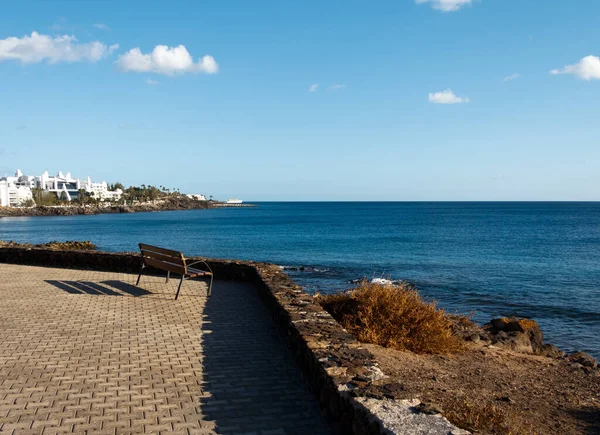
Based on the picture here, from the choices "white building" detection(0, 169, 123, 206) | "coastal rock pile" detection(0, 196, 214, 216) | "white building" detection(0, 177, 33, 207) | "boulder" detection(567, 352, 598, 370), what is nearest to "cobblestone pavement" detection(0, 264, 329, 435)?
"boulder" detection(567, 352, 598, 370)

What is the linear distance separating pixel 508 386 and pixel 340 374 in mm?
3762

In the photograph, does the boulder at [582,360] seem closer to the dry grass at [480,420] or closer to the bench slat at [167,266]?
the dry grass at [480,420]

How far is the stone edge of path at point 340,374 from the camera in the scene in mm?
3494

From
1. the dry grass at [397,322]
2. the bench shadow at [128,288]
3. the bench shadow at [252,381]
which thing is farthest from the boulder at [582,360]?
A: the bench shadow at [128,288]

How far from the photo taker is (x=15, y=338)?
6.71m

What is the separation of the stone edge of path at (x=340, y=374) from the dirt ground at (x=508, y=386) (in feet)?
1.09

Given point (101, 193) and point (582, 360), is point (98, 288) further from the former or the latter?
point (101, 193)

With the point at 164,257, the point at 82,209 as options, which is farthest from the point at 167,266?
the point at 82,209

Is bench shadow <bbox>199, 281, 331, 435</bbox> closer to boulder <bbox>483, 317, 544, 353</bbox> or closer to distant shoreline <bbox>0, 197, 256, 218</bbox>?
boulder <bbox>483, 317, 544, 353</bbox>

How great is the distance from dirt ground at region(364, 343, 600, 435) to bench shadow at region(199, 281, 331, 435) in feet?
3.22

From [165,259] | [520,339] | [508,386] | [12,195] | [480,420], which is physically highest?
[12,195]

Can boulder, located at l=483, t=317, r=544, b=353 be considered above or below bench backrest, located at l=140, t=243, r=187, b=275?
below

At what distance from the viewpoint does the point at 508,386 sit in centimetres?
705

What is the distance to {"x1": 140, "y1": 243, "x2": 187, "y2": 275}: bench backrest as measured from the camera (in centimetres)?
966
